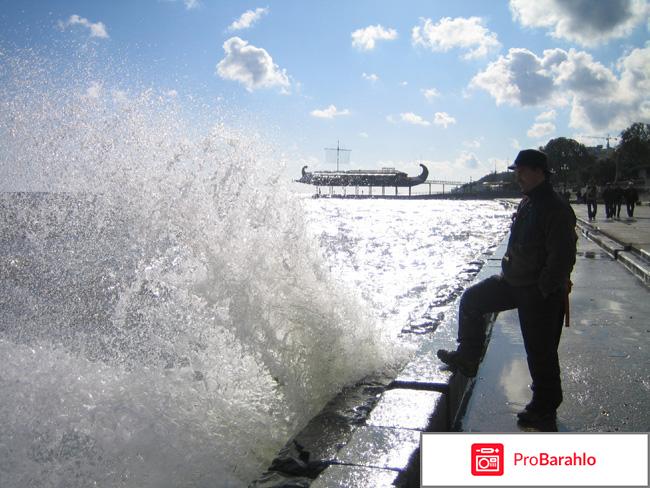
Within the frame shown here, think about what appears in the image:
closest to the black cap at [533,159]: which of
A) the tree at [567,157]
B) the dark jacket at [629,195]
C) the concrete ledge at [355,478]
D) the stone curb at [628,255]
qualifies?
the concrete ledge at [355,478]

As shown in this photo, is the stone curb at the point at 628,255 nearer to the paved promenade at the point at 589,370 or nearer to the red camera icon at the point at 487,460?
the paved promenade at the point at 589,370

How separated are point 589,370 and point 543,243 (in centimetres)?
188

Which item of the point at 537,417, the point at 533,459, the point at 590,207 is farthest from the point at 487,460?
the point at 590,207

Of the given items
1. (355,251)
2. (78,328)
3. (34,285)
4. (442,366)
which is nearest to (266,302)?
(442,366)

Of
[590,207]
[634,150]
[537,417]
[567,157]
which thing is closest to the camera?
[537,417]

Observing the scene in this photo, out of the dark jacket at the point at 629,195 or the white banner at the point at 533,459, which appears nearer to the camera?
the white banner at the point at 533,459

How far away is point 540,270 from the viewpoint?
3867 millimetres

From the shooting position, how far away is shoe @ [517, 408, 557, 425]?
3926 mm

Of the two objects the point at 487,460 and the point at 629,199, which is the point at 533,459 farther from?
the point at 629,199

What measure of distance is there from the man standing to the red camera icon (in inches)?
42.3

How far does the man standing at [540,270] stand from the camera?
3740mm

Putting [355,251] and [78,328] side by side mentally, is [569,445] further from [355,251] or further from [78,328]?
[355,251]

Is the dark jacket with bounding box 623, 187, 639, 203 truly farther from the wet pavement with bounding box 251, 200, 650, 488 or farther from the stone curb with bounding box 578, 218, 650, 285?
the wet pavement with bounding box 251, 200, 650, 488

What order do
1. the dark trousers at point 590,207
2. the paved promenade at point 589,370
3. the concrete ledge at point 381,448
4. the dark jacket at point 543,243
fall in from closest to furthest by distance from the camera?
the concrete ledge at point 381,448, the dark jacket at point 543,243, the paved promenade at point 589,370, the dark trousers at point 590,207
